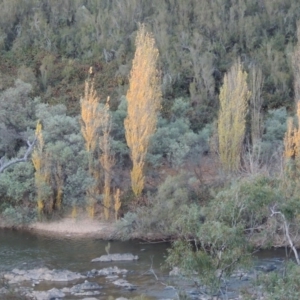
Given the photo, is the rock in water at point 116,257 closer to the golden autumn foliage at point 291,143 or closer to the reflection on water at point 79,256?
the reflection on water at point 79,256

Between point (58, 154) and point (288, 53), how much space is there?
1929cm

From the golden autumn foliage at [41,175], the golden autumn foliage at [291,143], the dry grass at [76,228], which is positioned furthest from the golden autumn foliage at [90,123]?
the golden autumn foliage at [291,143]

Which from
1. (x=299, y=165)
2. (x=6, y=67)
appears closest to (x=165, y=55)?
(x=6, y=67)

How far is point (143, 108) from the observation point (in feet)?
110

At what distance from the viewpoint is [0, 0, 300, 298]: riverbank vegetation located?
3359 cm

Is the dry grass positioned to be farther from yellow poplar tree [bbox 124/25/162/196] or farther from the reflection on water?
yellow poplar tree [bbox 124/25/162/196]

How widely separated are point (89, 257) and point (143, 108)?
9.05 metres

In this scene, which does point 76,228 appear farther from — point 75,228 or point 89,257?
point 89,257

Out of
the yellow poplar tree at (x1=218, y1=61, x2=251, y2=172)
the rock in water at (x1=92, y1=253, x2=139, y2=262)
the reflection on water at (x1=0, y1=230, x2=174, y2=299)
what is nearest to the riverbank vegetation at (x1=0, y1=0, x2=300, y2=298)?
the yellow poplar tree at (x1=218, y1=61, x2=251, y2=172)

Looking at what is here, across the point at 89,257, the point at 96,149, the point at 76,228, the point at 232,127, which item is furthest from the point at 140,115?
the point at 89,257

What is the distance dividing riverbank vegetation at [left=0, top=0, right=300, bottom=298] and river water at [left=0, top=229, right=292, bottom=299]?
166cm

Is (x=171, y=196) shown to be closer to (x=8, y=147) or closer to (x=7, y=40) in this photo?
(x=8, y=147)

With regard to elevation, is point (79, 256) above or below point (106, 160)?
below

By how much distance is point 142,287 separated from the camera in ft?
75.7
